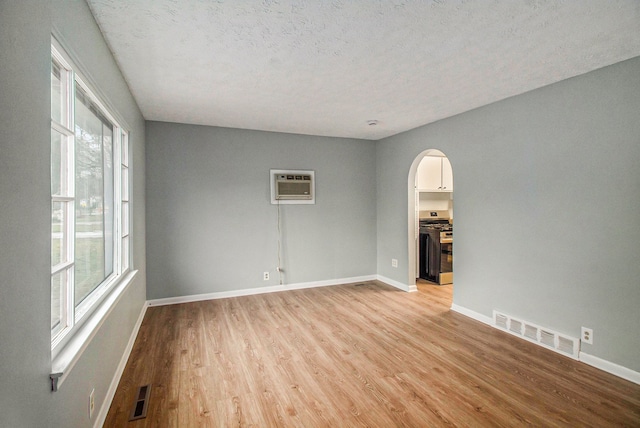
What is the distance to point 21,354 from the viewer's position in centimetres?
104

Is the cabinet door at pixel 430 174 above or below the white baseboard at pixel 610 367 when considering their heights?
above

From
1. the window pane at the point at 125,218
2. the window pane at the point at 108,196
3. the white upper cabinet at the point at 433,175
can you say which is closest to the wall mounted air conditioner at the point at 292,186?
the white upper cabinet at the point at 433,175

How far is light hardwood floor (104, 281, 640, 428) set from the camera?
211 cm

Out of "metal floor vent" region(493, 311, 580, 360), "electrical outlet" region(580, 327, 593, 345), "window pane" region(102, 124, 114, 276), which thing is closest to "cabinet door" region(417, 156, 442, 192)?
"metal floor vent" region(493, 311, 580, 360)

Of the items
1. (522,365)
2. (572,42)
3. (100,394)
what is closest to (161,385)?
(100,394)

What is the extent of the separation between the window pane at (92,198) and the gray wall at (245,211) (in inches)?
64.6

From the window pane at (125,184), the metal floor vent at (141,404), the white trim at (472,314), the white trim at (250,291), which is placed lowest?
the metal floor vent at (141,404)

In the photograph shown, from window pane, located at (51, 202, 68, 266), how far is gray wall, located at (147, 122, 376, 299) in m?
2.87

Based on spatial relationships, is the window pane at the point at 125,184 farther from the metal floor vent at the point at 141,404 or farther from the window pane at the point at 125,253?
the metal floor vent at the point at 141,404

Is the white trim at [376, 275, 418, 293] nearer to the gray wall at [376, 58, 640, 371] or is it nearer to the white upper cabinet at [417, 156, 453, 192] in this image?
the gray wall at [376, 58, 640, 371]

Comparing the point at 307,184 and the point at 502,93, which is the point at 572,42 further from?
the point at 307,184

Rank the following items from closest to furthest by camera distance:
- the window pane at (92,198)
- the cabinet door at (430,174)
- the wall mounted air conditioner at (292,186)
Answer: the window pane at (92,198) → the wall mounted air conditioner at (292,186) → the cabinet door at (430,174)

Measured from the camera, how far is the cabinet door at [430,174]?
5.63 meters

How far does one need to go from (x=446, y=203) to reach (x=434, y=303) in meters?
2.76
